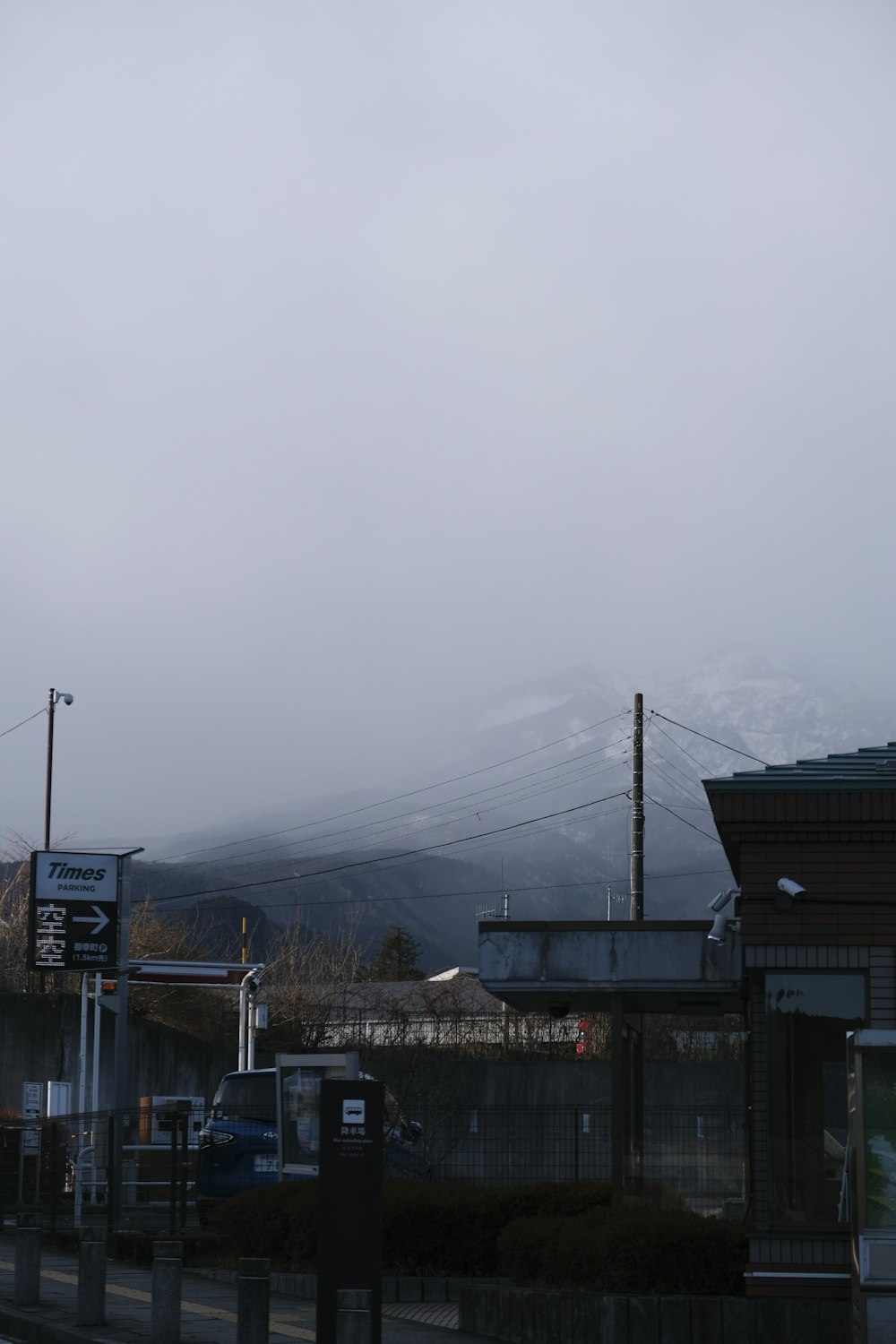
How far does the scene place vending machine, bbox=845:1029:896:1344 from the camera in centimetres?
1141

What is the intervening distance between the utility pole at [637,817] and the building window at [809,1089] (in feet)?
68.8

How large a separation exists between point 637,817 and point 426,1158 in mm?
14146

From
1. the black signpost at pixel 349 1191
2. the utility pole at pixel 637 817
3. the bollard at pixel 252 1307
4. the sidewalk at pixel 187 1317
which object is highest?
the utility pole at pixel 637 817

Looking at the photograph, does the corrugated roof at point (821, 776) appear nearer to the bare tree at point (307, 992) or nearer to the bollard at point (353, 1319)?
the bollard at point (353, 1319)

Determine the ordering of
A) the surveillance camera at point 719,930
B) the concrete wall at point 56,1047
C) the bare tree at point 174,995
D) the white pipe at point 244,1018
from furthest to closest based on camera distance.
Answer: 1. the bare tree at point 174,995
2. the concrete wall at point 56,1047
3. the white pipe at point 244,1018
4. the surveillance camera at point 719,930

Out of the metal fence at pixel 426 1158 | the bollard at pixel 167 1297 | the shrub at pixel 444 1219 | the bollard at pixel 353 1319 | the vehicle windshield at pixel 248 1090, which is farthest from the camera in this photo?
the vehicle windshield at pixel 248 1090

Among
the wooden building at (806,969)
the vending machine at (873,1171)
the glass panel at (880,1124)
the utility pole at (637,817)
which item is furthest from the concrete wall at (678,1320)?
the utility pole at (637,817)

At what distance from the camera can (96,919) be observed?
2750 cm

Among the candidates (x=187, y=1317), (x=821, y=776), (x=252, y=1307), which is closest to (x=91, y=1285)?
(x=187, y=1317)

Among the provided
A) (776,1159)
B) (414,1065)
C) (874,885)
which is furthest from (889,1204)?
(414,1065)

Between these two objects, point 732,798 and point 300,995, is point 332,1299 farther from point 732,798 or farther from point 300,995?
point 300,995

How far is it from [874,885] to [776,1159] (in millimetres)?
2273

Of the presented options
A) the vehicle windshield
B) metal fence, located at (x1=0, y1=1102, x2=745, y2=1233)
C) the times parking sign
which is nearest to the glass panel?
metal fence, located at (x1=0, y1=1102, x2=745, y2=1233)

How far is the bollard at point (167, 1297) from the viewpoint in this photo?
13000 mm
